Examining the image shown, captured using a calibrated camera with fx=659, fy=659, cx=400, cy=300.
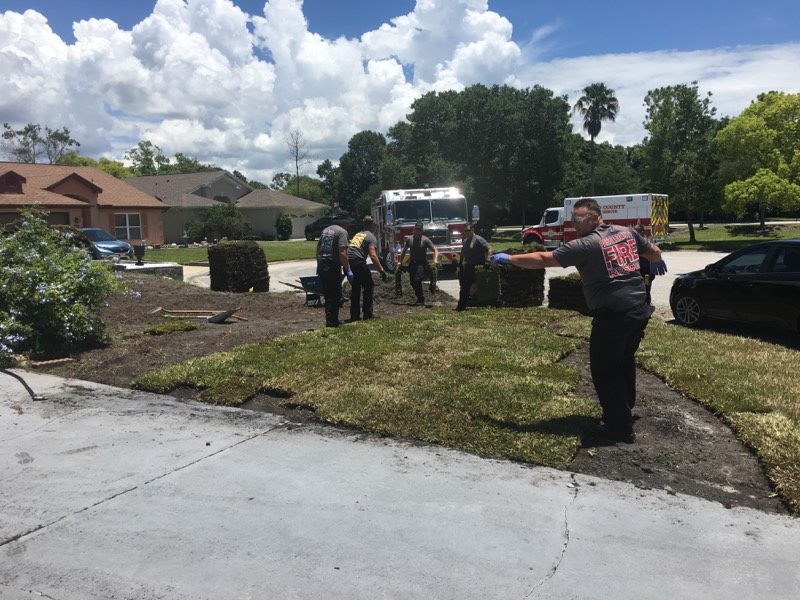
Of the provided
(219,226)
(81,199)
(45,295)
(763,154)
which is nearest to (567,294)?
(45,295)

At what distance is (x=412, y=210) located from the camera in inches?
774

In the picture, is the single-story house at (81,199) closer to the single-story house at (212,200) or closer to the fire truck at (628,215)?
the single-story house at (212,200)

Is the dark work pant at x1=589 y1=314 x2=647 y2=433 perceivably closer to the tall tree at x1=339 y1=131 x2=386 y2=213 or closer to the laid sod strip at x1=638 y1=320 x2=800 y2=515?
the laid sod strip at x1=638 y1=320 x2=800 y2=515

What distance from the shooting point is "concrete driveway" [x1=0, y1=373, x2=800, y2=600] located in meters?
3.22

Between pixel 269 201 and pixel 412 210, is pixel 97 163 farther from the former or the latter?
pixel 412 210

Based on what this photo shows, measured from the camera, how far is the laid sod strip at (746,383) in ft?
15.3

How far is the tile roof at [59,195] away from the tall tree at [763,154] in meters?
31.8

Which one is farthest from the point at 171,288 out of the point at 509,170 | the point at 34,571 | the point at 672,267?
the point at 509,170

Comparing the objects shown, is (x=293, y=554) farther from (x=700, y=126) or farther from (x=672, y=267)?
(x=700, y=126)

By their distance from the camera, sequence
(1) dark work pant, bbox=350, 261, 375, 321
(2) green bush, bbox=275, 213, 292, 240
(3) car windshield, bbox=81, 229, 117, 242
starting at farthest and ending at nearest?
(2) green bush, bbox=275, 213, 292, 240, (3) car windshield, bbox=81, 229, 117, 242, (1) dark work pant, bbox=350, 261, 375, 321

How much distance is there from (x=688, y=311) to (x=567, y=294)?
6.81 feet

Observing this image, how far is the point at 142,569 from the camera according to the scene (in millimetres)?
3369

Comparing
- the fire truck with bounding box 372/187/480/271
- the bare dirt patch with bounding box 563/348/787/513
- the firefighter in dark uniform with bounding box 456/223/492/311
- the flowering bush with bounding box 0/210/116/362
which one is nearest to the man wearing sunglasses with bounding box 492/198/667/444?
the bare dirt patch with bounding box 563/348/787/513

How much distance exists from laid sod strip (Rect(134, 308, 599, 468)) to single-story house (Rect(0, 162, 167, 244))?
28.1m
